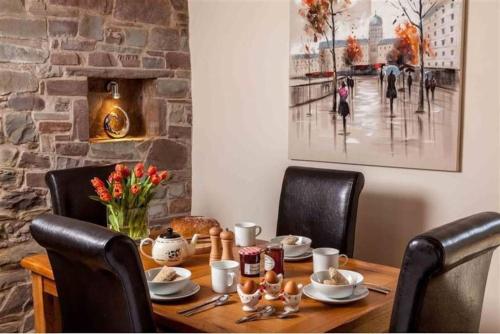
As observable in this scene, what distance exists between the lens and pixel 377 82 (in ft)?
9.41

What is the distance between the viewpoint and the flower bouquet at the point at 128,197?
2326 millimetres

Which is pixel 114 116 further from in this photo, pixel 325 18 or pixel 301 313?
pixel 301 313

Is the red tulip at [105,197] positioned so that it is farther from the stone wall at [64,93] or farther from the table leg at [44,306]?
the stone wall at [64,93]

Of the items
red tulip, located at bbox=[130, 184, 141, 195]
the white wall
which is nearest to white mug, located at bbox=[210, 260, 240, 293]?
red tulip, located at bbox=[130, 184, 141, 195]

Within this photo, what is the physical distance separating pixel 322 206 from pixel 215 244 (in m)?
0.65

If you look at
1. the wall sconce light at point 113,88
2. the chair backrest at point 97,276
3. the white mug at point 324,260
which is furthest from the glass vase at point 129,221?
the wall sconce light at point 113,88

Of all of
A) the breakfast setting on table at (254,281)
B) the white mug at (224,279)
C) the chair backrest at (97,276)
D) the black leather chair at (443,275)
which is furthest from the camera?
the white mug at (224,279)

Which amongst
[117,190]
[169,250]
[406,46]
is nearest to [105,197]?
[117,190]

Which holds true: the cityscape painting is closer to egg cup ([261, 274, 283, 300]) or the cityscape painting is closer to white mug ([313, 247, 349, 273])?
white mug ([313, 247, 349, 273])

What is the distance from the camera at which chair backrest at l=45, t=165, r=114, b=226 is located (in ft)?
8.91

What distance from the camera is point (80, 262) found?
1.58 metres

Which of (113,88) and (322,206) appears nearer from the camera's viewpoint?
(322,206)

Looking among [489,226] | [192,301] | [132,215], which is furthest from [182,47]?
[489,226]

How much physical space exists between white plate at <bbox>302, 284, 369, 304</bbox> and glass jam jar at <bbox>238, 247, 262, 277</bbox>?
23 cm
